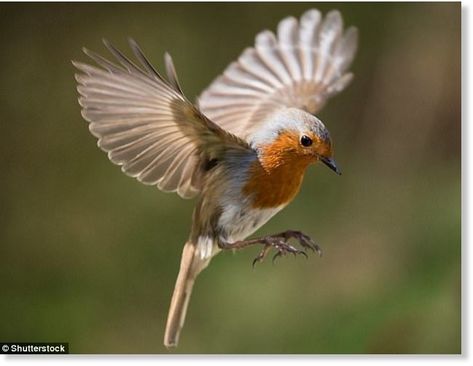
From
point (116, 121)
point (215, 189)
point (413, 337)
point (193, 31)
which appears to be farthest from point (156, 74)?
point (413, 337)

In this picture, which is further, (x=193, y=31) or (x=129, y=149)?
(x=193, y=31)

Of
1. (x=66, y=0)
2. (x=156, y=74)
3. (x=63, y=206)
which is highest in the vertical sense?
(x=66, y=0)

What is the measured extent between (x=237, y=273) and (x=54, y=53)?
2.74 ft

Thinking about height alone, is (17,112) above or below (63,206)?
above

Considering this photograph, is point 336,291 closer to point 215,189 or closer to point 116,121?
point 215,189

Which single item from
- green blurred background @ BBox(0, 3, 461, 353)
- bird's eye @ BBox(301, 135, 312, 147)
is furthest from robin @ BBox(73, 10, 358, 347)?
green blurred background @ BBox(0, 3, 461, 353)

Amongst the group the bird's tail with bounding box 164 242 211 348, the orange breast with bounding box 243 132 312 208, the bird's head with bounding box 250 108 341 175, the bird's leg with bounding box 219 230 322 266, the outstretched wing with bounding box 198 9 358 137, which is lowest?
the bird's tail with bounding box 164 242 211 348

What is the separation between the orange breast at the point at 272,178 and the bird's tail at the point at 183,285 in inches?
8.3

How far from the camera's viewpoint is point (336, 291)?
9.30 ft

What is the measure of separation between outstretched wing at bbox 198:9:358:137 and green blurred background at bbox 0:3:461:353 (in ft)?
0.55

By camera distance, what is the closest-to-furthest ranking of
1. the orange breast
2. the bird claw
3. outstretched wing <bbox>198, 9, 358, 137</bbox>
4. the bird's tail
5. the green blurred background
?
the bird claw, the orange breast, the bird's tail, outstretched wing <bbox>198, 9, 358, 137</bbox>, the green blurred background

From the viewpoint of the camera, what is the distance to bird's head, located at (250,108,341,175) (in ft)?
6.27

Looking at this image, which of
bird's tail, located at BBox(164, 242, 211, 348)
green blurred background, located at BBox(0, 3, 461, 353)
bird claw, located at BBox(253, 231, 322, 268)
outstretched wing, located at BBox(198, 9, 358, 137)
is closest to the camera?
bird claw, located at BBox(253, 231, 322, 268)

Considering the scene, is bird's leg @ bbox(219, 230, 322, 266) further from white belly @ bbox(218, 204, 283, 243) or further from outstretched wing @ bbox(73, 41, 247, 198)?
outstretched wing @ bbox(73, 41, 247, 198)
